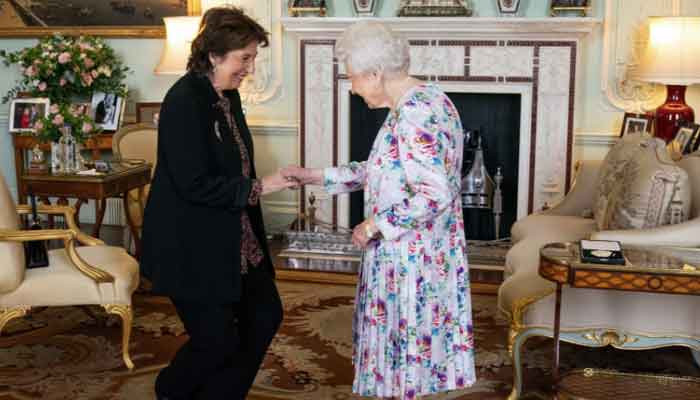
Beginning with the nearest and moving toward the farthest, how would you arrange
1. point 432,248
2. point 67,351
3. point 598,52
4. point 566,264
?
1. point 432,248
2. point 566,264
3. point 67,351
4. point 598,52

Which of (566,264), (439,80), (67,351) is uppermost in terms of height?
(439,80)

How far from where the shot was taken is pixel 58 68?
6.43 m

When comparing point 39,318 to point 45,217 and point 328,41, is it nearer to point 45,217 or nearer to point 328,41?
point 45,217

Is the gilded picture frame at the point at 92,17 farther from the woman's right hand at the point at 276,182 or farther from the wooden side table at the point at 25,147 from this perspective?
the woman's right hand at the point at 276,182

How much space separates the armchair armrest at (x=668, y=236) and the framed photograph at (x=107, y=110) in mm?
4364

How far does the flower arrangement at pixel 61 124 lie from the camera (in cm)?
473

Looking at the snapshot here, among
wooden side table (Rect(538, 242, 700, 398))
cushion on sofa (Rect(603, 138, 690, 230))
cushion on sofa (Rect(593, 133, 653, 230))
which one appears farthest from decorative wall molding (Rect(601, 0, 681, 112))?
wooden side table (Rect(538, 242, 700, 398))

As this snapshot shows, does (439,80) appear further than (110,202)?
No

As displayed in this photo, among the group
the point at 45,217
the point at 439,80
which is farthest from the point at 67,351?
the point at 439,80

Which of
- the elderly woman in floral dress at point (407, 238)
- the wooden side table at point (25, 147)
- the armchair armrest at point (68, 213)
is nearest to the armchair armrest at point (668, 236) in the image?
the elderly woman in floral dress at point (407, 238)

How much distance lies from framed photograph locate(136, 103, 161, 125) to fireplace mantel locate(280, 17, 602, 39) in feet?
4.30

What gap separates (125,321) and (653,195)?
2420 millimetres

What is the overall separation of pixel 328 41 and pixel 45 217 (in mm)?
2656

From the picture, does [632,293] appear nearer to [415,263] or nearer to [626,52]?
[415,263]
